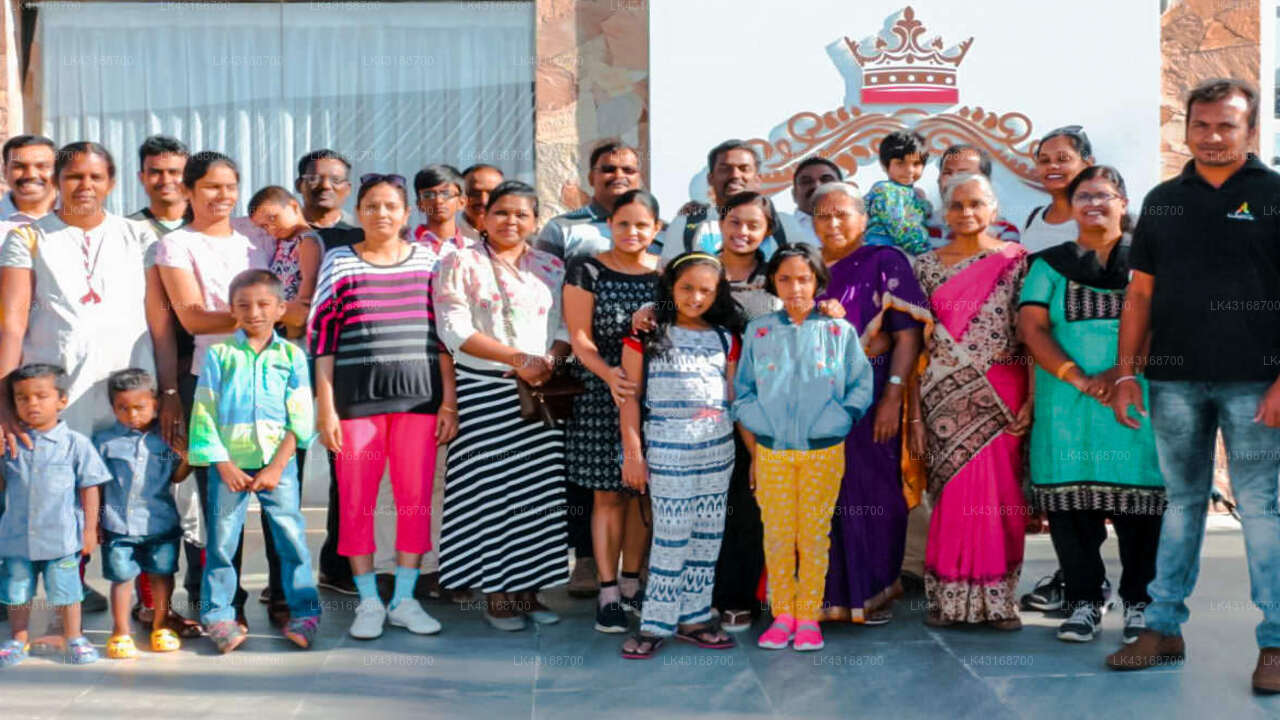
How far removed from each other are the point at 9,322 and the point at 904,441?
10.5 feet

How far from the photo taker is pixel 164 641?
4020mm

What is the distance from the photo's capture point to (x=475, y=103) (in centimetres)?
695

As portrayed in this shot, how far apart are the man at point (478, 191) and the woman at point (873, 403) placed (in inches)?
59.6

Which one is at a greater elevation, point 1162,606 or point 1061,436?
point 1061,436

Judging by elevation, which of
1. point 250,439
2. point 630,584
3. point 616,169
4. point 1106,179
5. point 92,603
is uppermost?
Result: point 616,169

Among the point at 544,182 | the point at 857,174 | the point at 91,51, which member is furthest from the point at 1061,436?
the point at 91,51

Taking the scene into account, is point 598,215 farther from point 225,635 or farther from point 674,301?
point 225,635

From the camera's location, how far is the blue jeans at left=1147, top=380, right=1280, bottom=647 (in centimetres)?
352

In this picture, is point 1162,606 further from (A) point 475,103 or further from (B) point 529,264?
(A) point 475,103

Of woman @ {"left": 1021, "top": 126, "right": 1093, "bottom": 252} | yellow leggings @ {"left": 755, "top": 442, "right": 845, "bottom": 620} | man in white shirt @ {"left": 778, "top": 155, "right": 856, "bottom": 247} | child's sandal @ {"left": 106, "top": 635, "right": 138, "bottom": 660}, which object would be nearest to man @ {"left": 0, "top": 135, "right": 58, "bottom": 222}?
child's sandal @ {"left": 106, "top": 635, "right": 138, "bottom": 660}

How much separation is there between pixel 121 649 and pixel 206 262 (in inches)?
53.4

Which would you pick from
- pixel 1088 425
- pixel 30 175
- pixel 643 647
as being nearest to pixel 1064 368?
pixel 1088 425

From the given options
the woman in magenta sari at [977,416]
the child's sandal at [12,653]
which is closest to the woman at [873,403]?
the woman in magenta sari at [977,416]

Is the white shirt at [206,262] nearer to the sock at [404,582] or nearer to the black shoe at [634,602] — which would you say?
the sock at [404,582]
